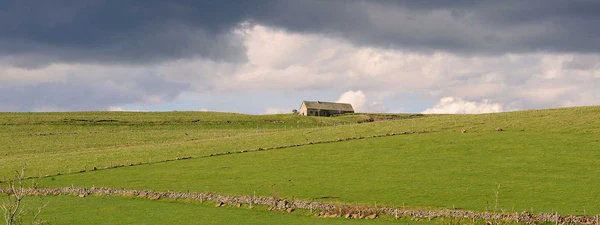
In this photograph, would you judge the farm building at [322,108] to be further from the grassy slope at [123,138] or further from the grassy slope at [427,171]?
the grassy slope at [427,171]

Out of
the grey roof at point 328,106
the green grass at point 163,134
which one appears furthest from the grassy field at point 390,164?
the grey roof at point 328,106

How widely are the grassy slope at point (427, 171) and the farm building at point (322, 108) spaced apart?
270 ft

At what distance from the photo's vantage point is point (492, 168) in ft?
160

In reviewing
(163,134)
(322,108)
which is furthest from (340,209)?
(322,108)

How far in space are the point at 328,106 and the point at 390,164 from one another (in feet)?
348

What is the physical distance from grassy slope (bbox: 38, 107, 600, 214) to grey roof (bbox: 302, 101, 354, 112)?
83696 mm

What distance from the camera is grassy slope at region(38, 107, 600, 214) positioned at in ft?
129

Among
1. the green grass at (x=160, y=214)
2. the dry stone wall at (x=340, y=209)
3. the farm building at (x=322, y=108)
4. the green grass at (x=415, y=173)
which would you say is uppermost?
the farm building at (x=322, y=108)

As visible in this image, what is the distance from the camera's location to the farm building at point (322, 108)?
502ft

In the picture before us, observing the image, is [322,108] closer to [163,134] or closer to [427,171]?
[163,134]

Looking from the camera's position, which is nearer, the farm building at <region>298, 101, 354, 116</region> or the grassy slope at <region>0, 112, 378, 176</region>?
the grassy slope at <region>0, 112, 378, 176</region>

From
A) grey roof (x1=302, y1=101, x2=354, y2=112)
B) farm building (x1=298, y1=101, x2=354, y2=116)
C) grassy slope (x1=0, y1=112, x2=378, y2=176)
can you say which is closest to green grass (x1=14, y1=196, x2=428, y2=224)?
grassy slope (x1=0, y1=112, x2=378, y2=176)

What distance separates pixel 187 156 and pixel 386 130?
26.6 meters

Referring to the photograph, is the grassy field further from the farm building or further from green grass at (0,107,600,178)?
the farm building
